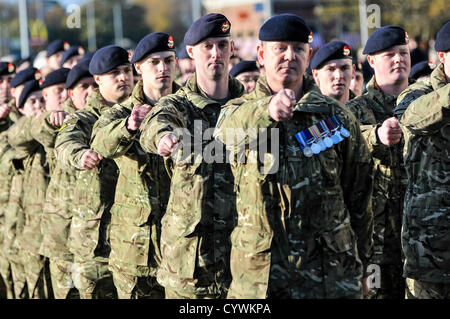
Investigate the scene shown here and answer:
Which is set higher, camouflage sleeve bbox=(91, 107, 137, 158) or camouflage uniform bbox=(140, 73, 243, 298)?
camouflage sleeve bbox=(91, 107, 137, 158)

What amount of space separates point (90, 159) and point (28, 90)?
12.4ft

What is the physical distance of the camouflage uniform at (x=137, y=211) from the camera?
21.8 ft

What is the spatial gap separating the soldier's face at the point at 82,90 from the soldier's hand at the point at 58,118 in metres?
0.61

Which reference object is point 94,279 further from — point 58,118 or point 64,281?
point 58,118

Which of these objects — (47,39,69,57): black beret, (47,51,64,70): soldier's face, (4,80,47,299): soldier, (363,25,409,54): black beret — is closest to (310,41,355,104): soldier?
(363,25,409,54): black beret

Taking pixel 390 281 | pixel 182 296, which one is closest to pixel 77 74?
pixel 182 296

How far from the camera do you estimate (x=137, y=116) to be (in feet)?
19.5

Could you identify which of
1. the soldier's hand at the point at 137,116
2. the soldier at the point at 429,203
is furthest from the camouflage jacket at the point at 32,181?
the soldier at the point at 429,203

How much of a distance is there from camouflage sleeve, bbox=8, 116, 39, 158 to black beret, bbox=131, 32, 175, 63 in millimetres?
2227

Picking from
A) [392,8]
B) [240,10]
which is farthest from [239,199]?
[240,10]

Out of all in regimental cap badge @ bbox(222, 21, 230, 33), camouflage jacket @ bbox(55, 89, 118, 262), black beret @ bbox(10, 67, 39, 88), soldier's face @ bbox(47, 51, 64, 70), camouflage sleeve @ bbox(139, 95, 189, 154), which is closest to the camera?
camouflage sleeve @ bbox(139, 95, 189, 154)

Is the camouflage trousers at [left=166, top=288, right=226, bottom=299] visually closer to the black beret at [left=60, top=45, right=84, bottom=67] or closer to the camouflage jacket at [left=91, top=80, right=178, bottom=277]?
the camouflage jacket at [left=91, top=80, right=178, bottom=277]

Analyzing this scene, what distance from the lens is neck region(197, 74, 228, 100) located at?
5988 mm

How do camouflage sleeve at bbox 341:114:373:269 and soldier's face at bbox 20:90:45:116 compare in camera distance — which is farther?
soldier's face at bbox 20:90:45:116
